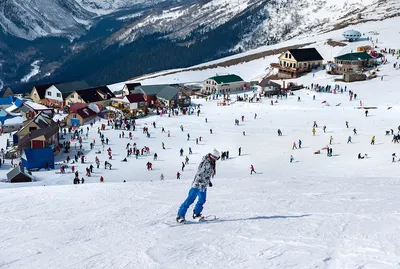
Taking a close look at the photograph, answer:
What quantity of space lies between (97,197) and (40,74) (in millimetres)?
189098

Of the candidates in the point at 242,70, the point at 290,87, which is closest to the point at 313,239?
the point at 290,87

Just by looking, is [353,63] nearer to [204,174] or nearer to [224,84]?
[224,84]

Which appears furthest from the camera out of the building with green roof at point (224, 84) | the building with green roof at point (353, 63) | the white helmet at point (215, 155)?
the building with green roof at point (224, 84)

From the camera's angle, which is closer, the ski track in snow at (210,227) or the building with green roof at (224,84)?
the ski track in snow at (210,227)

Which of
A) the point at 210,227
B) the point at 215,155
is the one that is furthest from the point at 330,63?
the point at 210,227

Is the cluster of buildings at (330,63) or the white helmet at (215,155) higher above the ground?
the cluster of buildings at (330,63)

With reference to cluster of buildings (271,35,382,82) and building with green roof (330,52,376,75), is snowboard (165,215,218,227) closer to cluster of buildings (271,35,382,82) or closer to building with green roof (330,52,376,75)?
cluster of buildings (271,35,382,82)

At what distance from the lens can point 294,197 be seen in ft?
45.8

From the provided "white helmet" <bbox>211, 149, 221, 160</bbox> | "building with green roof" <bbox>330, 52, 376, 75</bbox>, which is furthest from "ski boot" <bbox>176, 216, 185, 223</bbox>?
"building with green roof" <bbox>330, 52, 376, 75</bbox>

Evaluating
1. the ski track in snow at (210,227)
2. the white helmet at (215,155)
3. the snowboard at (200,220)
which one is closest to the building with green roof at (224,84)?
the ski track in snow at (210,227)

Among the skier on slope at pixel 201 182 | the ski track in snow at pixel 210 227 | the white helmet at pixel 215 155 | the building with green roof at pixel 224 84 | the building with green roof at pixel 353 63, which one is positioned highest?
the building with green roof at pixel 353 63

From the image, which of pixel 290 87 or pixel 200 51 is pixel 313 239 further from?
pixel 200 51

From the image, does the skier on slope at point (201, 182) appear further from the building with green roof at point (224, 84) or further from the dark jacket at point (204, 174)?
the building with green roof at point (224, 84)

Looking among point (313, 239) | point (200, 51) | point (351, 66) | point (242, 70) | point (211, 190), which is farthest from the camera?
point (200, 51)
